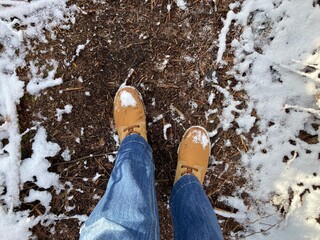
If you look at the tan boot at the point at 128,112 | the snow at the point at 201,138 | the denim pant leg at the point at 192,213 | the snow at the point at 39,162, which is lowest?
the denim pant leg at the point at 192,213

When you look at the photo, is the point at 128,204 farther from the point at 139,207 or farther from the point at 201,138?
the point at 201,138

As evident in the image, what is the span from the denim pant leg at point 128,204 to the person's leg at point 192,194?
0.15m

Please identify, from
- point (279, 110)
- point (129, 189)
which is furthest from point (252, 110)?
point (129, 189)

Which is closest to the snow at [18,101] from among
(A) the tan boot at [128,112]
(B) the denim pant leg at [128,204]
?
(A) the tan boot at [128,112]

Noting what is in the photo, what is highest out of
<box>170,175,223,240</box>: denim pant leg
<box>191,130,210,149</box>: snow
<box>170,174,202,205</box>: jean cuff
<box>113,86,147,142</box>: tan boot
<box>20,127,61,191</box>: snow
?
<box>113,86,147,142</box>: tan boot

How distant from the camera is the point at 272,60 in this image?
191 cm

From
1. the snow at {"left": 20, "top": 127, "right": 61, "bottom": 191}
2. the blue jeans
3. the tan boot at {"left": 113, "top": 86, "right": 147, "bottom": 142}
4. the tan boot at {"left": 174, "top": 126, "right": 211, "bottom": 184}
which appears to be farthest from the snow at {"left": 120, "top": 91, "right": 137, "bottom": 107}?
the snow at {"left": 20, "top": 127, "right": 61, "bottom": 191}

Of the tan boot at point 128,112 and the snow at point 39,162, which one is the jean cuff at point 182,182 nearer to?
the tan boot at point 128,112

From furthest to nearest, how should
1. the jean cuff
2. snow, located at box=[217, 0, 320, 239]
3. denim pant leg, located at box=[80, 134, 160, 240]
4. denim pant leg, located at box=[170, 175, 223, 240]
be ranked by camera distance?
snow, located at box=[217, 0, 320, 239]
the jean cuff
denim pant leg, located at box=[170, 175, 223, 240]
denim pant leg, located at box=[80, 134, 160, 240]

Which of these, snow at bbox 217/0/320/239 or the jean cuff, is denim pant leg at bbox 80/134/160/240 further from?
snow at bbox 217/0/320/239

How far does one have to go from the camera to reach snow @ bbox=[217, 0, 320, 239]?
1892 mm

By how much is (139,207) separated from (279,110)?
994 millimetres

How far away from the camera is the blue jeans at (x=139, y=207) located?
1400mm

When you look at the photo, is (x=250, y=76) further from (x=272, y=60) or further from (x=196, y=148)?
(x=196, y=148)
